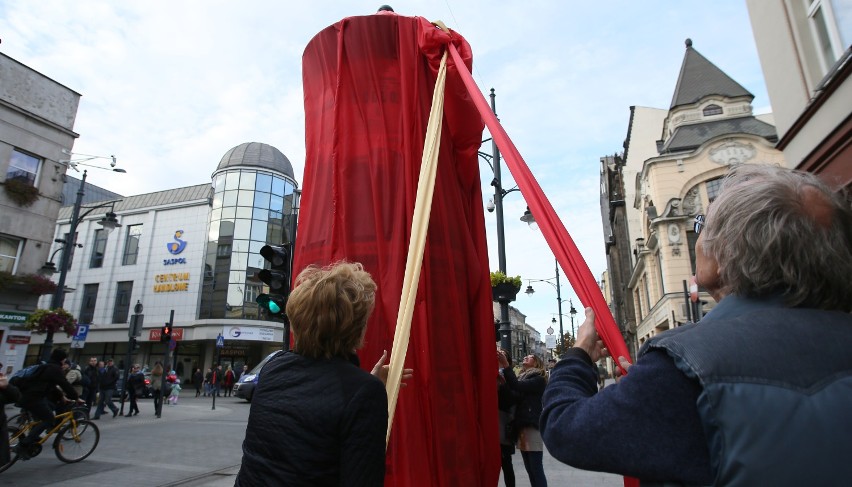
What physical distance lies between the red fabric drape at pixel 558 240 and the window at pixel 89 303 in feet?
134

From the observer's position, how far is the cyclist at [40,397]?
7.38 meters

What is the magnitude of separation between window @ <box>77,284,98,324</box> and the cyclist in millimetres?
32834

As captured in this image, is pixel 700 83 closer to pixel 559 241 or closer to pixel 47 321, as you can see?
pixel 559 241

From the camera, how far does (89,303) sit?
35688mm

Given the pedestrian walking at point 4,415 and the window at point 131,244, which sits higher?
the window at point 131,244

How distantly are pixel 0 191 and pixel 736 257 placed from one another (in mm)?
22142

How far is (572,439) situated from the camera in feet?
4.04

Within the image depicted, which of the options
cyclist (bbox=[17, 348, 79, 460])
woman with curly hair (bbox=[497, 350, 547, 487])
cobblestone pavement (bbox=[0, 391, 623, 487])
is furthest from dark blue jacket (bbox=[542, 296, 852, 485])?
cyclist (bbox=[17, 348, 79, 460])

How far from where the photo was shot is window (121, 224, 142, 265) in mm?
35034

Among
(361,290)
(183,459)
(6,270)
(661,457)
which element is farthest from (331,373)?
(6,270)

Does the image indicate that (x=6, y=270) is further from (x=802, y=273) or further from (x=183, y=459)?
(x=802, y=273)

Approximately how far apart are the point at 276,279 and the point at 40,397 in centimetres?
454

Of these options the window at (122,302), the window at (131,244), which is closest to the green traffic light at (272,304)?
the window at (122,302)

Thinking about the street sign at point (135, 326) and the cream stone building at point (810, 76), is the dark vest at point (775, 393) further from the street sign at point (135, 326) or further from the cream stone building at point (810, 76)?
the street sign at point (135, 326)
